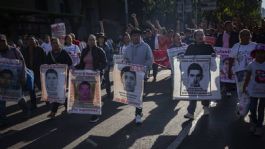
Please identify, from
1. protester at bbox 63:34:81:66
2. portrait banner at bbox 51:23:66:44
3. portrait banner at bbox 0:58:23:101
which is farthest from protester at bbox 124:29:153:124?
portrait banner at bbox 51:23:66:44

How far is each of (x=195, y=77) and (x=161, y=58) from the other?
7748 mm

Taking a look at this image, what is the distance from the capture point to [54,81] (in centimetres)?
1032

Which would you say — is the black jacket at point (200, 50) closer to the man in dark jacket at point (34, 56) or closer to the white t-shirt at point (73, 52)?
the man in dark jacket at point (34, 56)

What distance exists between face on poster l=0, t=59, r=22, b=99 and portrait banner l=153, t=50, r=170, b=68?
776cm

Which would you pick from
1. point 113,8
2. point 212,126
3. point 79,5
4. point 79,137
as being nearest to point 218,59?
point 212,126

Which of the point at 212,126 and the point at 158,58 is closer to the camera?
the point at 212,126

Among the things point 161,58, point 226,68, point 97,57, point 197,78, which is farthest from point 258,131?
point 161,58

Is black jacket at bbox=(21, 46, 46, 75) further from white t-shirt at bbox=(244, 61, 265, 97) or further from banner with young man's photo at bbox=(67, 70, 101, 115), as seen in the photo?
white t-shirt at bbox=(244, 61, 265, 97)

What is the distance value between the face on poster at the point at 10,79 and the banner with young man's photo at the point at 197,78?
10.8 ft

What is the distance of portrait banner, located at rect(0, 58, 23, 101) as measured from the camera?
962cm

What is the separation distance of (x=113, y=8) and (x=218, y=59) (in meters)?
36.6

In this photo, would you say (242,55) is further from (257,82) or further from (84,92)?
(84,92)

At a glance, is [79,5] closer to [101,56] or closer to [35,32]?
[35,32]

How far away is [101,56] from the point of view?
10.2m
